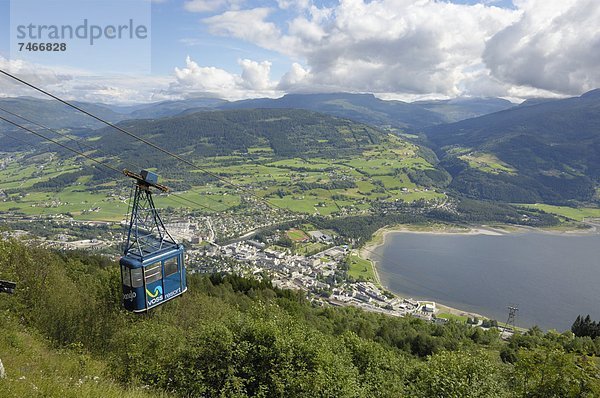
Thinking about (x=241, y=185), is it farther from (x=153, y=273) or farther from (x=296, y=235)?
(x=153, y=273)

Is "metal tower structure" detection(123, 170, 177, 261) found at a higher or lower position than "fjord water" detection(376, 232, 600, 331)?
higher

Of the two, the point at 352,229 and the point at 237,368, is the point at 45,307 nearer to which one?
the point at 237,368

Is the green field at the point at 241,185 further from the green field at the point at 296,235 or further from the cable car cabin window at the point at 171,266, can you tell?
the cable car cabin window at the point at 171,266

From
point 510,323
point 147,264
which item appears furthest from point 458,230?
point 147,264

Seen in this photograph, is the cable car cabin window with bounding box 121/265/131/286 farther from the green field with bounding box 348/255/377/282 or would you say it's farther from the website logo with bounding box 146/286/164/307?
the green field with bounding box 348/255/377/282

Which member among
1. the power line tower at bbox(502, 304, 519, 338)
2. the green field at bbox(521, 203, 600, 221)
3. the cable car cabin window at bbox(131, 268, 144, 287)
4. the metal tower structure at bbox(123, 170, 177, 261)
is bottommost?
the power line tower at bbox(502, 304, 519, 338)

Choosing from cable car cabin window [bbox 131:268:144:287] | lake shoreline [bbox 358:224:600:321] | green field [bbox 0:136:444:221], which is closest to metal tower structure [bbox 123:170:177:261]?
cable car cabin window [bbox 131:268:144:287]

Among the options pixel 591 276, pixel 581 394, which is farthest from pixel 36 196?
pixel 591 276

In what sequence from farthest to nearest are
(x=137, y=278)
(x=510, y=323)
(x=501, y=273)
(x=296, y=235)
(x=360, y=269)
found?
(x=296, y=235), (x=501, y=273), (x=360, y=269), (x=510, y=323), (x=137, y=278)
